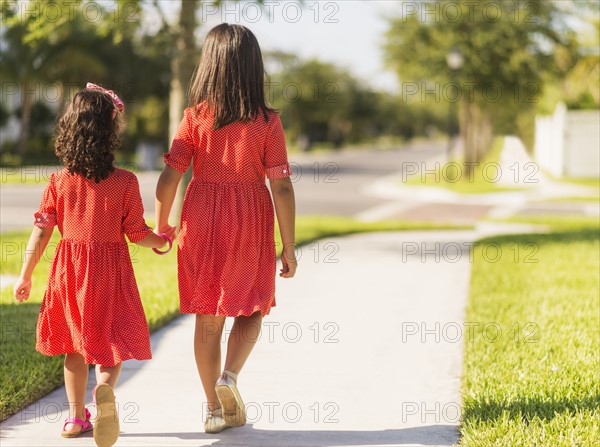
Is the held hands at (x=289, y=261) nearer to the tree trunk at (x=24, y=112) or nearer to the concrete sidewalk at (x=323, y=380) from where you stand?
the concrete sidewalk at (x=323, y=380)

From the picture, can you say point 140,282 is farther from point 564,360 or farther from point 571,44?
point 571,44

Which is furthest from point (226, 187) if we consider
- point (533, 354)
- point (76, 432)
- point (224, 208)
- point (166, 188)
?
point (533, 354)

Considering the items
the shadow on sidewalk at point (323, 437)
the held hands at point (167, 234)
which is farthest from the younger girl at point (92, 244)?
the shadow on sidewalk at point (323, 437)

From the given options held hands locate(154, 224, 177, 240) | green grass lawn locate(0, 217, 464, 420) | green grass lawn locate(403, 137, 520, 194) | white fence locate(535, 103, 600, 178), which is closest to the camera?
held hands locate(154, 224, 177, 240)

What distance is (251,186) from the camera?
4.51 m

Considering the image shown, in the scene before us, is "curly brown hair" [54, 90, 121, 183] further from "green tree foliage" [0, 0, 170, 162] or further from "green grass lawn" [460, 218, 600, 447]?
"green tree foliage" [0, 0, 170, 162]

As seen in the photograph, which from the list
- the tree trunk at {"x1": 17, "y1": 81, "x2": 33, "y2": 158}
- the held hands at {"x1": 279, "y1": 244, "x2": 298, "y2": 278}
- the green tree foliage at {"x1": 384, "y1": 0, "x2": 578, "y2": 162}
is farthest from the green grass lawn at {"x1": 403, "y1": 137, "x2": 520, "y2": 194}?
the held hands at {"x1": 279, "y1": 244, "x2": 298, "y2": 278}

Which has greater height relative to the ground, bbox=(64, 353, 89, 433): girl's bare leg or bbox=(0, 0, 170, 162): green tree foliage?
bbox=(0, 0, 170, 162): green tree foliage

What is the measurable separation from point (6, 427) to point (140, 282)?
15.2 feet

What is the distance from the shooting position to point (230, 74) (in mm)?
4438

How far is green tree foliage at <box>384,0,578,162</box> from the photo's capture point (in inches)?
1171

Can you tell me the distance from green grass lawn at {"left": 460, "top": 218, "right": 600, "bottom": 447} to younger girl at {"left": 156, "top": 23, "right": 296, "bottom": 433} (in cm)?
129

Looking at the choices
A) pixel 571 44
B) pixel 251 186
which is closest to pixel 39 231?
pixel 251 186

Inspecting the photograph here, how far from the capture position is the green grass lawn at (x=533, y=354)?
457cm
